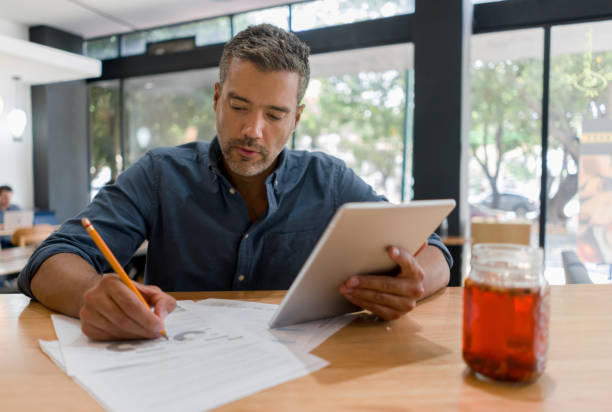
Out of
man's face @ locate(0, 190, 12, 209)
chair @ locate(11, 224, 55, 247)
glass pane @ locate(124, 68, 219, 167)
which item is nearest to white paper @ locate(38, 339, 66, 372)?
chair @ locate(11, 224, 55, 247)

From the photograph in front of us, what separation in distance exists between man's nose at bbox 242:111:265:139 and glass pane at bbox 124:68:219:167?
5635 millimetres

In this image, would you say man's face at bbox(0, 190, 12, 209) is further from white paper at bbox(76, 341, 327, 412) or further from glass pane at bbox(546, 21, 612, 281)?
glass pane at bbox(546, 21, 612, 281)

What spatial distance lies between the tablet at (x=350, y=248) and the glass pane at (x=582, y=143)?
441 centimetres

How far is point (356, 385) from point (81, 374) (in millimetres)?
368

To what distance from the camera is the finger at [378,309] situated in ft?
2.60

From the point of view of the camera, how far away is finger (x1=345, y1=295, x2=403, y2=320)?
0.79 m

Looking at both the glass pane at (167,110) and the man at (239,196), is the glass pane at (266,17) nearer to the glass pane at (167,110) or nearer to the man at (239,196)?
the glass pane at (167,110)

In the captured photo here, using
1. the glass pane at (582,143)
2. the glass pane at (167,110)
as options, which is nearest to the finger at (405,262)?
the glass pane at (582,143)

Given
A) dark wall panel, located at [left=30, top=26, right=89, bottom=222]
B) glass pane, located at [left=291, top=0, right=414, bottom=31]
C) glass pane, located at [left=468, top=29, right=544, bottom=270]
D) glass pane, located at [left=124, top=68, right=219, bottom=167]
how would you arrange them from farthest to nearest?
glass pane, located at [left=124, top=68, right=219, bottom=167] < dark wall panel, located at [left=30, top=26, right=89, bottom=222] < glass pane, located at [left=291, top=0, right=414, bottom=31] < glass pane, located at [left=468, top=29, right=544, bottom=270]

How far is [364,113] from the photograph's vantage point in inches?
238

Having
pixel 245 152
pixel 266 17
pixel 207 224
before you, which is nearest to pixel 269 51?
pixel 245 152

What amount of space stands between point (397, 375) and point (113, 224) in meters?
0.91

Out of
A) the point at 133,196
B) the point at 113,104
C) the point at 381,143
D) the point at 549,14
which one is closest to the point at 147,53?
the point at 113,104

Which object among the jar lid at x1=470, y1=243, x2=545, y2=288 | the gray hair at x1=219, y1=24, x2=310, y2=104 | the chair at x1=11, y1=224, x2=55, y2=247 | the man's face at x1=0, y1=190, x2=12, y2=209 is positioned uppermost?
the gray hair at x1=219, y1=24, x2=310, y2=104
